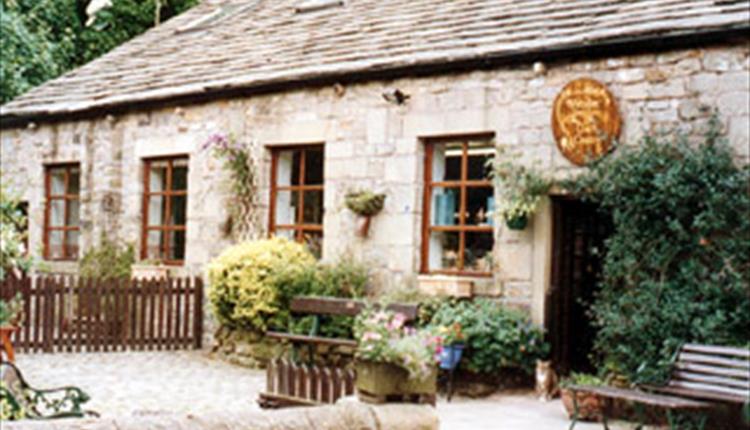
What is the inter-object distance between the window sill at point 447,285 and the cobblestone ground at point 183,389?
3.77 ft

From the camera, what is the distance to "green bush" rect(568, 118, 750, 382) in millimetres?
9125

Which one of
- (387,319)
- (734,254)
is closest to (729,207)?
(734,254)

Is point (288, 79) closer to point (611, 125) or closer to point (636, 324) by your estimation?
point (611, 125)

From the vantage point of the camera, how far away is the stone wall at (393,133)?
32.7ft

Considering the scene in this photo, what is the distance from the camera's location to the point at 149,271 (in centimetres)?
1525

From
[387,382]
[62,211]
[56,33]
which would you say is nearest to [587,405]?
[387,382]

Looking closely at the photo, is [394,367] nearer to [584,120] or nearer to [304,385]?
[304,385]

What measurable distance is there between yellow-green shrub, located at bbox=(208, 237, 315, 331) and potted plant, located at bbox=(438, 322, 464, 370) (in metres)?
2.58

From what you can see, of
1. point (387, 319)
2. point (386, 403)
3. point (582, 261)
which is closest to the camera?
point (386, 403)

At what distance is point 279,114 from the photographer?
45.1 feet

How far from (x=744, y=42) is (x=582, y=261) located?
102 inches

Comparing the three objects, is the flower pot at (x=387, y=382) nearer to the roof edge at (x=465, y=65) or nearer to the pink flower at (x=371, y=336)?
the pink flower at (x=371, y=336)

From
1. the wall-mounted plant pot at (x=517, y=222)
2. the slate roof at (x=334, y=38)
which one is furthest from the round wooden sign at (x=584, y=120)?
the wall-mounted plant pot at (x=517, y=222)

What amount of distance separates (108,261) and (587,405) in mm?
8635
